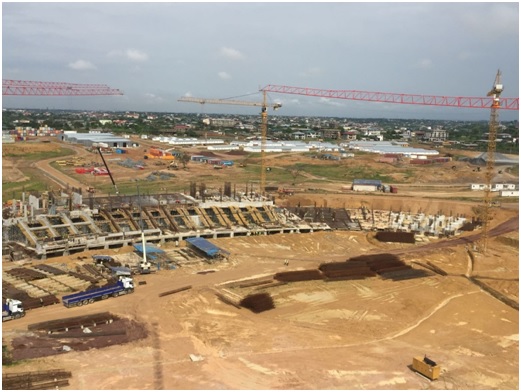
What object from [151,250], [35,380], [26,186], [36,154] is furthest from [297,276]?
[36,154]

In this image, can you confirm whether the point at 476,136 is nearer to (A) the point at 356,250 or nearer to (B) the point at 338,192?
(B) the point at 338,192

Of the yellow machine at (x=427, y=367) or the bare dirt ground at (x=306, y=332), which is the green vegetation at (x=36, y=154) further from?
the yellow machine at (x=427, y=367)

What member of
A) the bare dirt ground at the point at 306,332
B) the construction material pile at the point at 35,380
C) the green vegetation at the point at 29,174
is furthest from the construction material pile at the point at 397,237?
the green vegetation at the point at 29,174

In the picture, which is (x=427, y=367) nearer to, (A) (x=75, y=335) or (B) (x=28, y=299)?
(A) (x=75, y=335)

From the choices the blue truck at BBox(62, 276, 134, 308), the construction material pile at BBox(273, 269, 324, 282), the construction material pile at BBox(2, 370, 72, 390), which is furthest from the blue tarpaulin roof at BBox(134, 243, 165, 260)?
the construction material pile at BBox(2, 370, 72, 390)

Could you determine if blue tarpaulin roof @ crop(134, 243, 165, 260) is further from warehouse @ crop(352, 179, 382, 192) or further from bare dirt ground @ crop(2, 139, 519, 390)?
warehouse @ crop(352, 179, 382, 192)

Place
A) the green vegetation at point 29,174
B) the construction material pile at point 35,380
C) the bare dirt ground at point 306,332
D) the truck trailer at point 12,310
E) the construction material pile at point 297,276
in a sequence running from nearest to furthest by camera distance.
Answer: the construction material pile at point 35,380
the bare dirt ground at point 306,332
the truck trailer at point 12,310
the construction material pile at point 297,276
the green vegetation at point 29,174

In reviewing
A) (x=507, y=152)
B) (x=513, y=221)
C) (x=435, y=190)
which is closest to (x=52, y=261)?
(x=513, y=221)
